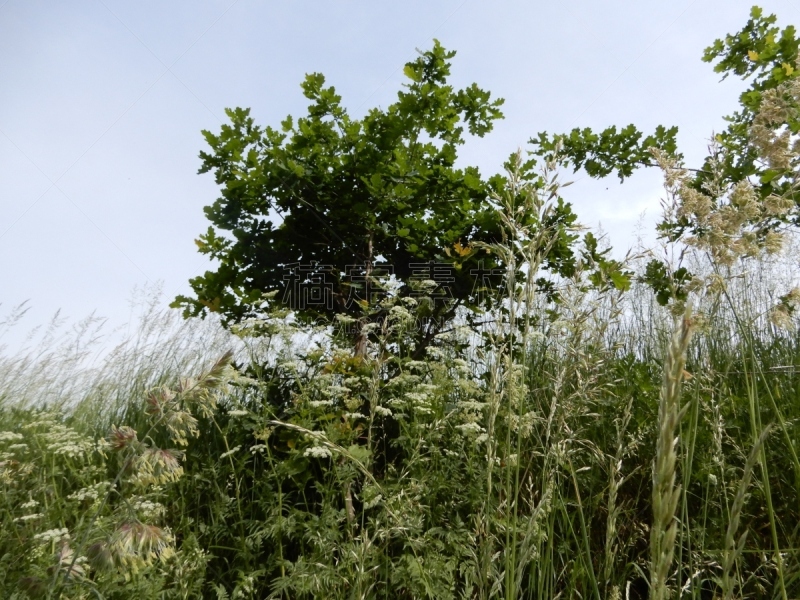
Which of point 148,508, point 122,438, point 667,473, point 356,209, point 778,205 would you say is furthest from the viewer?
point 356,209

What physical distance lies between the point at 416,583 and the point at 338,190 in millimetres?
2155

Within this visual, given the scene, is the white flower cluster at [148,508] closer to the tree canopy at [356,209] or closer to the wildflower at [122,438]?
the wildflower at [122,438]

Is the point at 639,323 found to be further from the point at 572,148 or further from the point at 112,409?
the point at 112,409

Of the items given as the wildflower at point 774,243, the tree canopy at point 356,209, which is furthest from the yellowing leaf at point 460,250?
the wildflower at point 774,243

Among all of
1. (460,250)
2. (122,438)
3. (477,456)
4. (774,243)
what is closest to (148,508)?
(122,438)

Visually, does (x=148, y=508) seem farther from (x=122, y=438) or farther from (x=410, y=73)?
(x=410, y=73)

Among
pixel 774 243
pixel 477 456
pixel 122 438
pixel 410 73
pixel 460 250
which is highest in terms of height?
pixel 410 73

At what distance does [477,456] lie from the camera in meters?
2.49

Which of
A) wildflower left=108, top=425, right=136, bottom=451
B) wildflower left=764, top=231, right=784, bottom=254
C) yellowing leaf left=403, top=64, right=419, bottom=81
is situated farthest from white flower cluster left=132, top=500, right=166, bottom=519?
yellowing leaf left=403, top=64, right=419, bottom=81

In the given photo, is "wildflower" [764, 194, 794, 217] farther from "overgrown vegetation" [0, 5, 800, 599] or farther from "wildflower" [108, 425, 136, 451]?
"wildflower" [108, 425, 136, 451]

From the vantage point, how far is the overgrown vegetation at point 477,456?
5.08 feet

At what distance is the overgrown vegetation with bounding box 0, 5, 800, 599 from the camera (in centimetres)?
155

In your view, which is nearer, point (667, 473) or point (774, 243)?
point (667, 473)

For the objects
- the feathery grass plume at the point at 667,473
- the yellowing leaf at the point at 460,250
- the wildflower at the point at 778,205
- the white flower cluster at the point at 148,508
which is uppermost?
the yellowing leaf at the point at 460,250
